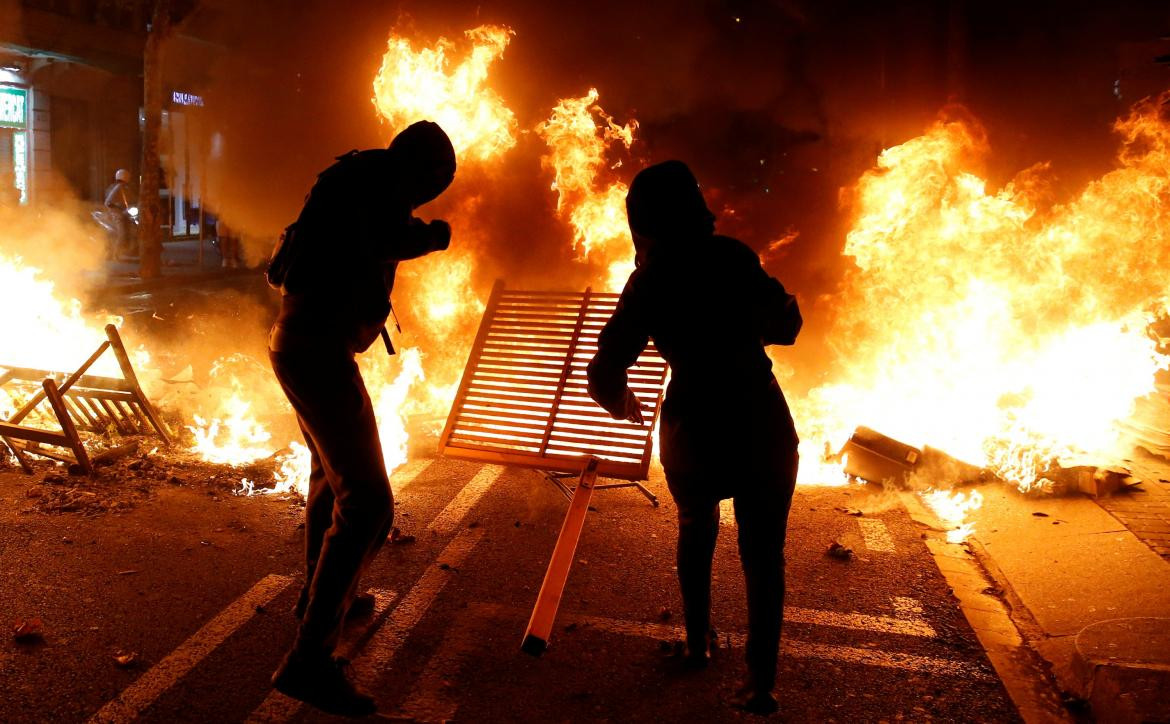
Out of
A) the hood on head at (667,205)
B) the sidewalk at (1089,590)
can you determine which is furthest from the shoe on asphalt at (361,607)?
the sidewalk at (1089,590)

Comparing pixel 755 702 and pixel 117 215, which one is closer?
pixel 755 702

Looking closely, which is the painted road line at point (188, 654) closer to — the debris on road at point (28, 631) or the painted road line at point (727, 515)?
the debris on road at point (28, 631)

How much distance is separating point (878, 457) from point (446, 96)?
5.23 metres

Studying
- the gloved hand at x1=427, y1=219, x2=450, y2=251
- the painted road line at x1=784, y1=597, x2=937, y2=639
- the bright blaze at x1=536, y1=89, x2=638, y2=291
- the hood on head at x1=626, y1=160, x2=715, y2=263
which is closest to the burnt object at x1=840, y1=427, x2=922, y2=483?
the painted road line at x1=784, y1=597, x2=937, y2=639

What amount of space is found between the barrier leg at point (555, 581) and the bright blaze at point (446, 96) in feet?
15.4

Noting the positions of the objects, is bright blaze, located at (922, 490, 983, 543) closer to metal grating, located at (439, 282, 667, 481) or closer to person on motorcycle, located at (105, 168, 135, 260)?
metal grating, located at (439, 282, 667, 481)

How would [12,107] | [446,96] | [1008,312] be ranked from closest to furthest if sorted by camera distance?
1. [1008,312]
2. [446,96]
3. [12,107]

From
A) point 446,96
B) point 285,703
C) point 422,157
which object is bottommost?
point 285,703

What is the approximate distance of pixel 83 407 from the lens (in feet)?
21.7

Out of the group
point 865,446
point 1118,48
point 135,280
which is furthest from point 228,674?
point 135,280

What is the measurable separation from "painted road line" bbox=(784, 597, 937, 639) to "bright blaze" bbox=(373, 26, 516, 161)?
18.6ft

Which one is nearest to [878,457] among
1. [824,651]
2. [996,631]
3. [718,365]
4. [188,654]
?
[996,631]

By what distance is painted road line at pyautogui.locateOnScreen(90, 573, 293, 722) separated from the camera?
317cm

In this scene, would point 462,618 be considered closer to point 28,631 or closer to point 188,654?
point 188,654
